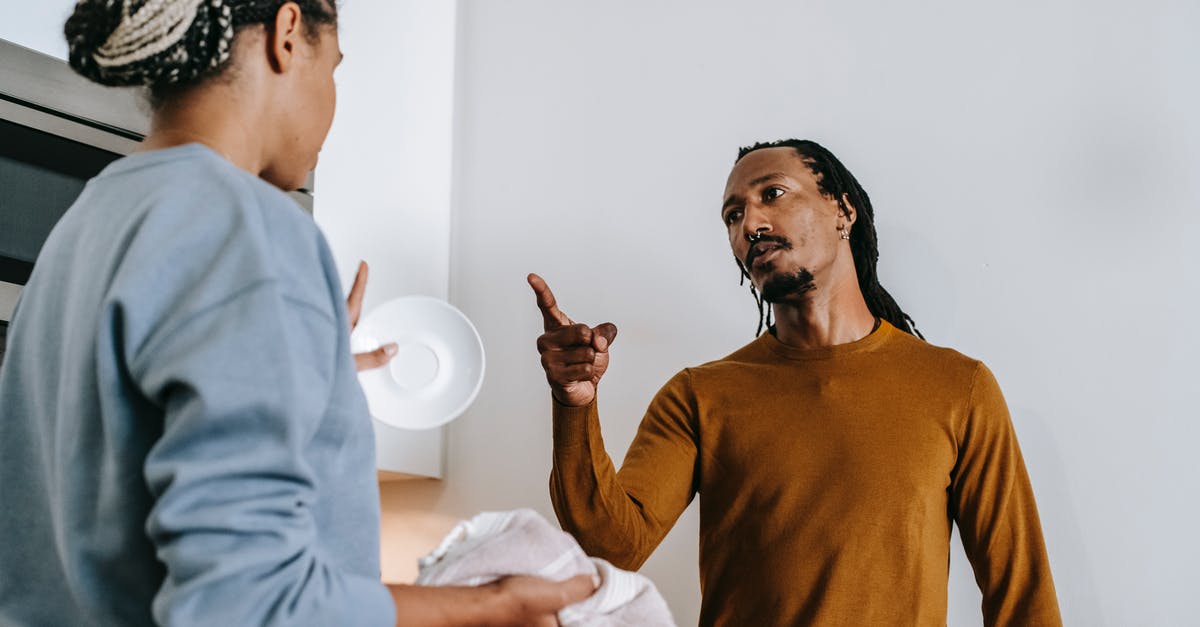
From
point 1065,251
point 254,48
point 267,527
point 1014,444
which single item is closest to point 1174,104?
point 1065,251

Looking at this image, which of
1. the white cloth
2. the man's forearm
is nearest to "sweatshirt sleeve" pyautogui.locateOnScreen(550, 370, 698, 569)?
the white cloth

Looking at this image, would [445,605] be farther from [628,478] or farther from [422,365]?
[422,365]

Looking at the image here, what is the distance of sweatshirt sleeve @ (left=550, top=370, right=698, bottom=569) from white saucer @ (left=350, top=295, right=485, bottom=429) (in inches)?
15.8

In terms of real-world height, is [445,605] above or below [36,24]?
below

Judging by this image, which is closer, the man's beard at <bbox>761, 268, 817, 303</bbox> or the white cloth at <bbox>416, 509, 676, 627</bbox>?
the white cloth at <bbox>416, 509, 676, 627</bbox>

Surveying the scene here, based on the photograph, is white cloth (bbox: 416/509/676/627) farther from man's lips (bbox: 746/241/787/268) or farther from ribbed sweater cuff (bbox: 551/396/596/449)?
man's lips (bbox: 746/241/787/268)

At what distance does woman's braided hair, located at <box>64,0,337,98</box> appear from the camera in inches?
30.1

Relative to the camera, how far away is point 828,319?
180 centimetres

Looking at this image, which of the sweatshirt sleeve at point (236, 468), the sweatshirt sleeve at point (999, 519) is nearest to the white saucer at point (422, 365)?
the sweatshirt sleeve at point (999, 519)

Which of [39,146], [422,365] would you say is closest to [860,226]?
[422,365]

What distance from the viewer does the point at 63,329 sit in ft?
2.39

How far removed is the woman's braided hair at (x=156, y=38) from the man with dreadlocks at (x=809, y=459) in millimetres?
698

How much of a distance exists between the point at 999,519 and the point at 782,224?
0.58m

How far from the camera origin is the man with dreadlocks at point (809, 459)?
1574 millimetres
